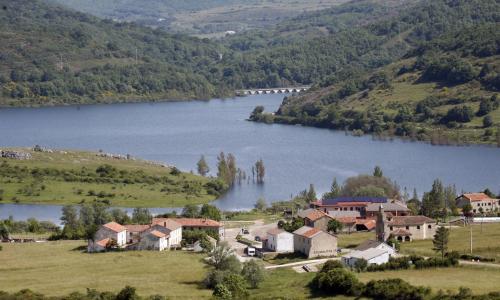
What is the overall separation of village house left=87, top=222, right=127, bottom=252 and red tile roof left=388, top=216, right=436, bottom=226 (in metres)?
14.4

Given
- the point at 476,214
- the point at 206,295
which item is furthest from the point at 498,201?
the point at 206,295

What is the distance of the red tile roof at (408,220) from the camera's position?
6181 cm

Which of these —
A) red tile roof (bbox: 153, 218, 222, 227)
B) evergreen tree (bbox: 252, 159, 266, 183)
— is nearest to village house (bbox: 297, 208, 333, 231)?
red tile roof (bbox: 153, 218, 222, 227)

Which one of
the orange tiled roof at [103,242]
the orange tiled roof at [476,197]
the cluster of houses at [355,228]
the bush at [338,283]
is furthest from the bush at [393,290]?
the orange tiled roof at [476,197]

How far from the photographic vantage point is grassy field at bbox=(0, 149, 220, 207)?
284 ft

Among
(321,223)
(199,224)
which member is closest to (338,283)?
(321,223)

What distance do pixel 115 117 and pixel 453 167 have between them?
81.4 meters

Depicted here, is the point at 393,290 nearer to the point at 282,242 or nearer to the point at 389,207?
the point at 282,242

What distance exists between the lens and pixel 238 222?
7406 centimetres

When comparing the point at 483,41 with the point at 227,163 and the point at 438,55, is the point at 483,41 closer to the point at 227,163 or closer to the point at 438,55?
the point at 438,55

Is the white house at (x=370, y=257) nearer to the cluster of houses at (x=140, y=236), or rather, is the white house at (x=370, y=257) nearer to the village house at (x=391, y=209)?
the cluster of houses at (x=140, y=236)

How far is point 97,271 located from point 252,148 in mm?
72608

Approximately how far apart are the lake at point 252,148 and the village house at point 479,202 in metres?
12.3

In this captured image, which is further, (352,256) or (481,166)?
(481,166)
